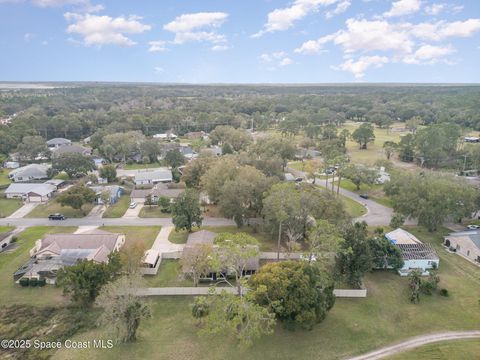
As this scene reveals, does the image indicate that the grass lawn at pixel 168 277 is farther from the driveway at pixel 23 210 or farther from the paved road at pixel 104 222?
the driveway at pixel 23 210

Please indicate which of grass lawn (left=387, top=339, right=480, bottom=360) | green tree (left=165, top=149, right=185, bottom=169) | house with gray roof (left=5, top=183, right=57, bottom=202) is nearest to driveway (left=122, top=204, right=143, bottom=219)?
house with gray roof (left=5, top=183, right=57, bottom=202)

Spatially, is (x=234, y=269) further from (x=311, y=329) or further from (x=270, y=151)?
(x=270, y=151)

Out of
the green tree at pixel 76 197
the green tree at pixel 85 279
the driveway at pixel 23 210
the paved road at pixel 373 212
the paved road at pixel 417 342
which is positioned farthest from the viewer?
the driveway at pixel 23 210

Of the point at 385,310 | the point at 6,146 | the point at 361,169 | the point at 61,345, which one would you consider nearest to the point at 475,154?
the point at 361,169

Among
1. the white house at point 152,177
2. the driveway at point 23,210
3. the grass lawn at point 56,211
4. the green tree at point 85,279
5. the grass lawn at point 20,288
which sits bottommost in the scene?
the driveway at point 23,210

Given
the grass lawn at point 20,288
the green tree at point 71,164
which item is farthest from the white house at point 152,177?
the grass lawn at point 20,288

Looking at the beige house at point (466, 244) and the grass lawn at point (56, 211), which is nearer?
the beige house at point (466, 244)

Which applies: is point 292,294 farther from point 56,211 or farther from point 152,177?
point 152,177

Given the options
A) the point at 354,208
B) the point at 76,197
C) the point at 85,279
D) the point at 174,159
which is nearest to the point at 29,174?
the point at 76,197
